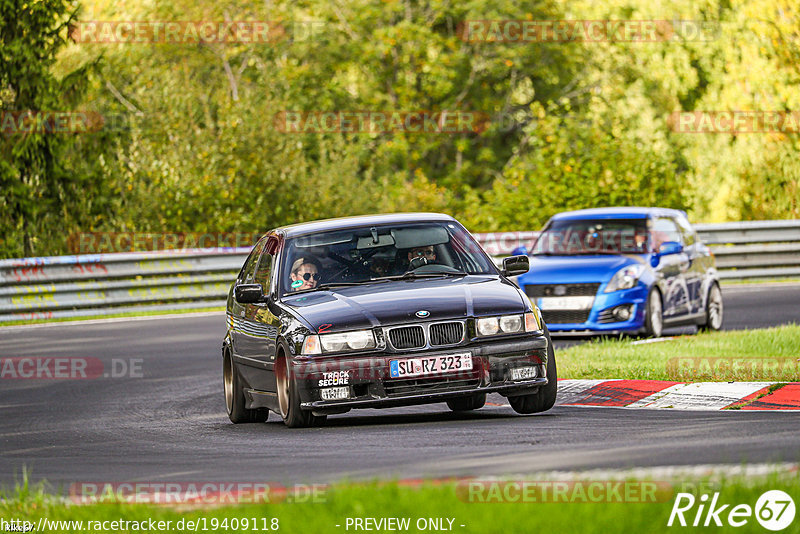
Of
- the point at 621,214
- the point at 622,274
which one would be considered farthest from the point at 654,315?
the point at 621,214

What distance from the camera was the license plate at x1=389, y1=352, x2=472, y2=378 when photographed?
1052cm

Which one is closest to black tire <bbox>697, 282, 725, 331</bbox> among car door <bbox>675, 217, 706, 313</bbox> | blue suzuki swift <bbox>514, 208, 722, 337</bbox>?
blue suzuki swift <bbox>514, 208, 722, 337</bbox>

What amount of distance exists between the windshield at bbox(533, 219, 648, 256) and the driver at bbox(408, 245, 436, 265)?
23.0ft

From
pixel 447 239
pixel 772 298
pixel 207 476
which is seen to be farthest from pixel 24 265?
pixel 207 476

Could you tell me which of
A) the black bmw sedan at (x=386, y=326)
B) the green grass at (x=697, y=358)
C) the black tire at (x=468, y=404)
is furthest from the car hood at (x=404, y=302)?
the green grass at (x=697, y=358)

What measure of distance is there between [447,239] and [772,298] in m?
12.7

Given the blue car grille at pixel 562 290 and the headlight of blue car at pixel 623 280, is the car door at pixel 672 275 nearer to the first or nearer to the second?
the headlight of blue car at pixel 623 280

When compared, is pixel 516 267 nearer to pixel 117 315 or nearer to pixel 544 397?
pixel 544 397

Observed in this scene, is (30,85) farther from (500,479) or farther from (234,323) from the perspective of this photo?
(500,479)

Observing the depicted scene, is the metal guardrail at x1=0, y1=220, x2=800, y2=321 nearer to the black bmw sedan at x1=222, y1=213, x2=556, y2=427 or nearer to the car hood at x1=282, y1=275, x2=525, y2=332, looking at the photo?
the black bmw sedan at x1=222, y1=213, x2=556, y2=427

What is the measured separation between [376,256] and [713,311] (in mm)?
8458

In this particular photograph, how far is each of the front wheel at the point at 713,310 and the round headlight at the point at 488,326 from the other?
349 inches

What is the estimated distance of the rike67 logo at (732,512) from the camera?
583cm

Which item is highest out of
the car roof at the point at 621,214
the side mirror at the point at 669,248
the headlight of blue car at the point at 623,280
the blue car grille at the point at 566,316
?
the car roof at the point at 621,214
